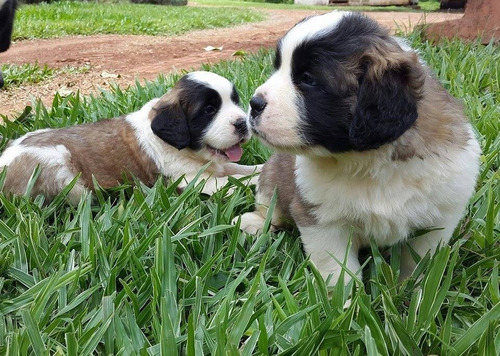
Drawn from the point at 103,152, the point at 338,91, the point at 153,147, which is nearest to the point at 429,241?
the point at 338,91

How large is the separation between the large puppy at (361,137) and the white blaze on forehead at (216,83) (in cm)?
158

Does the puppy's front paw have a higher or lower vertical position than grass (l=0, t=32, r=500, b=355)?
lower

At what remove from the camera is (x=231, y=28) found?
53.0 ft

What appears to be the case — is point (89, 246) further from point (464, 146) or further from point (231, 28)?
point (231, 28)

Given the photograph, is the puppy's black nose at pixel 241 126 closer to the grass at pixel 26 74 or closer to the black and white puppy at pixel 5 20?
the black and white puppy at pixel 5 20

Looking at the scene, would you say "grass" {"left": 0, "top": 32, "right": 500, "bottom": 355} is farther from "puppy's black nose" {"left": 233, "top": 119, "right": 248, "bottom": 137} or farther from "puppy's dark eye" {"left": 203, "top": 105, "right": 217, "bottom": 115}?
"puppy's dark eye" {"left": 203, "top": 105, "right": 217, "bottom": 115}

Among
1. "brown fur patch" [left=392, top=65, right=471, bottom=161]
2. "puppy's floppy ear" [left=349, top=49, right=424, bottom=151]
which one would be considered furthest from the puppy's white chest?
"puppy's floppy ear" [left=349, top=49, right=424, bottom=151]

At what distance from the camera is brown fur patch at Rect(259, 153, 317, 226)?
277cm

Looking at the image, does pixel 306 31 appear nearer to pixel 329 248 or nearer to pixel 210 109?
pixel 329 248

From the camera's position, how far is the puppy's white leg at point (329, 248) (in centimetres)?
271

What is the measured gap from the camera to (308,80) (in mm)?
2467

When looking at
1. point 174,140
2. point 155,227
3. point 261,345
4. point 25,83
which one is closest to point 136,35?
point 25,83

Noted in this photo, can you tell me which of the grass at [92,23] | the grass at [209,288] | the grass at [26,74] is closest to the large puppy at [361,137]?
the grass at [209,288]

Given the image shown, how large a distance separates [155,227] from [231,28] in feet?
45.4
